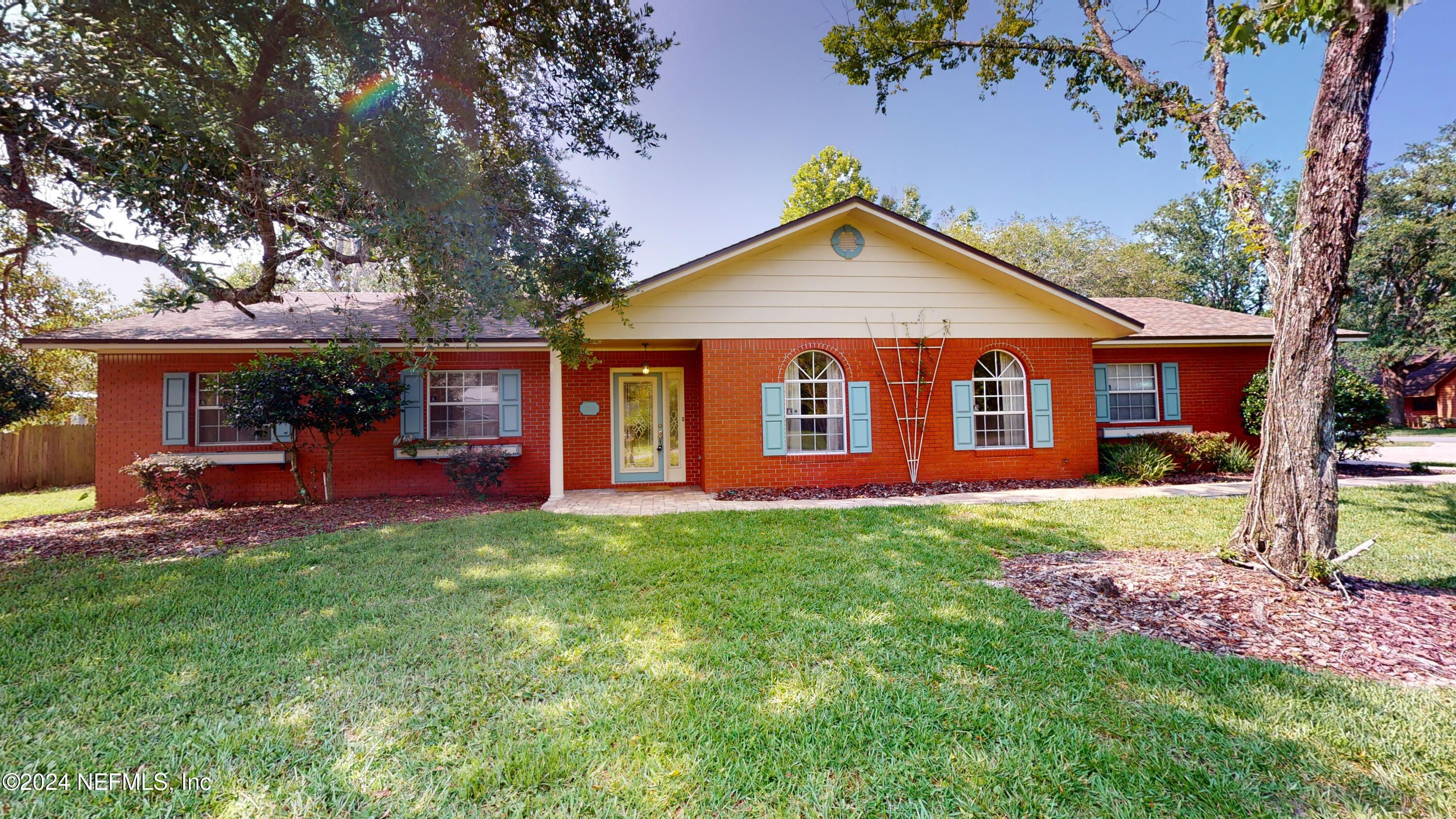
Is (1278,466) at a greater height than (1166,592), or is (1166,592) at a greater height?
(1278,466)

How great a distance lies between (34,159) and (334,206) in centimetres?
266

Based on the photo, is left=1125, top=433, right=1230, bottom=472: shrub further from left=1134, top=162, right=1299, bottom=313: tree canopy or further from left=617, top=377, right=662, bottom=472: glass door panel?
left=1134, top=162, right=1299, bottom=313: tree canopy

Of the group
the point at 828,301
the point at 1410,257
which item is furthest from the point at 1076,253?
the point at 828,301

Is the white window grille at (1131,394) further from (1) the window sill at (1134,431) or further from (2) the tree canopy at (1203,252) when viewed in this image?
(2) the tree canopy at (1203,252)

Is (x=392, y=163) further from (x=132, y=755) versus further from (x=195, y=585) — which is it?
(x=132, y=755)

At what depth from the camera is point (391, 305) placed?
1101cm

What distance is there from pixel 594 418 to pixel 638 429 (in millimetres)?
856

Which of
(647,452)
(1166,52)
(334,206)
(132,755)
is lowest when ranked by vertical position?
(132,755)

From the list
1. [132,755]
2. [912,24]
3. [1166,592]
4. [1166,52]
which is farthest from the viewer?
[912,24]

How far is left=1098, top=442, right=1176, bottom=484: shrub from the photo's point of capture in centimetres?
934

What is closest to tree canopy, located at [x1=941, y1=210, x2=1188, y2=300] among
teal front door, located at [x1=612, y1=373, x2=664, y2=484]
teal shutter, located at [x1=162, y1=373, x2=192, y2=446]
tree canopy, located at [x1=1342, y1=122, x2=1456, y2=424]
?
tree canopy, located at [x1=1342, y1=122, x2=1456, y2=424]

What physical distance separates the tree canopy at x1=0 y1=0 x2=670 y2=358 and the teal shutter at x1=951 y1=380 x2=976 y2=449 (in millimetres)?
6086

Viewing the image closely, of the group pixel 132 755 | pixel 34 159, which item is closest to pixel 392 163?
pixel 34 159

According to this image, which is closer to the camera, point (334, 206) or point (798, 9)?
point (334, 206)
